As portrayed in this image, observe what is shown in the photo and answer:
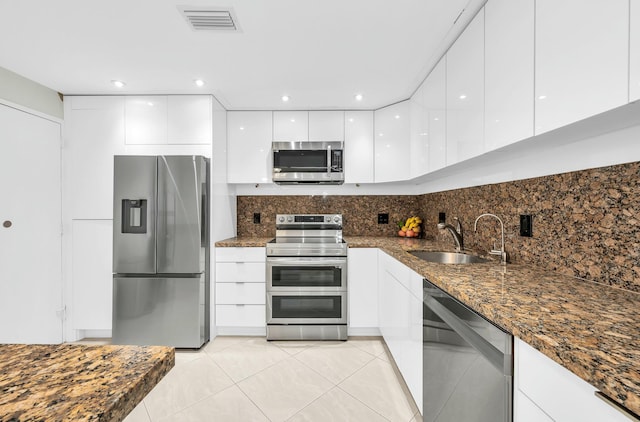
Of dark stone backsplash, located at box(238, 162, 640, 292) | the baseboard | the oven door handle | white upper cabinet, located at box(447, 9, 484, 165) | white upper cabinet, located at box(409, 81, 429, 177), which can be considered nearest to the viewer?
dark stone backsplash, located at box(238, 162, 640, 292)

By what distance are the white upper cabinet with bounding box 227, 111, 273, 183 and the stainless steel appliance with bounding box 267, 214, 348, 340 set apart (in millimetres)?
874

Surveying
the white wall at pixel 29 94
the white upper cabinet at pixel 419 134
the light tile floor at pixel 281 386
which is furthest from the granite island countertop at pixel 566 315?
the white wall at pixel 29 94

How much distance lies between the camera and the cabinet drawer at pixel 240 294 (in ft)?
9.07

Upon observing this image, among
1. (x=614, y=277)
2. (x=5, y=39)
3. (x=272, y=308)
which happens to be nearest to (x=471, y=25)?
(x=614, y=277)

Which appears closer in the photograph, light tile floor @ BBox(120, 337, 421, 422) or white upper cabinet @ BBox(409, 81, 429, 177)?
light tile floor @ BBox(120, 337, 421, 422)

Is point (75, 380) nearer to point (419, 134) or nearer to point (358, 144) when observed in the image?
point (419, 134)

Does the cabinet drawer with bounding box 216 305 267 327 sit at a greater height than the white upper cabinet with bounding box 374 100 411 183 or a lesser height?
lesser

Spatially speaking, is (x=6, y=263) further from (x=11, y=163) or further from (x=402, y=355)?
(x=402, y=355)

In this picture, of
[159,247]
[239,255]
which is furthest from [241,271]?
[159,247]

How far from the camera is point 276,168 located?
2.99 meters

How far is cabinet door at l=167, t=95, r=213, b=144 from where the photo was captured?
271 centimetres

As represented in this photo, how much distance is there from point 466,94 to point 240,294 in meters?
2.43

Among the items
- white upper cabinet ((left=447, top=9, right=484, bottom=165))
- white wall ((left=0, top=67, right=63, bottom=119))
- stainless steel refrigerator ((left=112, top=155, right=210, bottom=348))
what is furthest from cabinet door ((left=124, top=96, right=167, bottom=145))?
white upper cabinet ((left=447, top=9, right=484, bottom=165))

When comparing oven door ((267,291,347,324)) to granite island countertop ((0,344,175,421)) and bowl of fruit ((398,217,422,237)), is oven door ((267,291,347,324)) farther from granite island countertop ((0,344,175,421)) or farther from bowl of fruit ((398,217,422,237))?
granite island countertop ((0,344,175,421))
